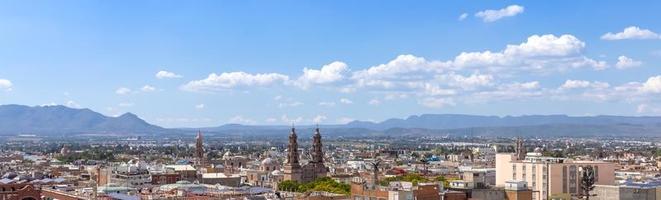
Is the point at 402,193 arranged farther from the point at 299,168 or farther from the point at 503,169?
the point at 299,168

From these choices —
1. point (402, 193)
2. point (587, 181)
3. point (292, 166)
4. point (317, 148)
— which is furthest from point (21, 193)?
point (317, 148)

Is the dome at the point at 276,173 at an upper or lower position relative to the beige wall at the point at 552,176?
lower

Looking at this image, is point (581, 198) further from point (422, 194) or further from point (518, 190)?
point (422, 194)

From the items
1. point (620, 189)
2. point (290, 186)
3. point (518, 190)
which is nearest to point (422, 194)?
point (518, 190)

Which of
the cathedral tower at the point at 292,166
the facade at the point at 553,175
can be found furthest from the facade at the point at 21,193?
the cathedral tower at the point at 292,166

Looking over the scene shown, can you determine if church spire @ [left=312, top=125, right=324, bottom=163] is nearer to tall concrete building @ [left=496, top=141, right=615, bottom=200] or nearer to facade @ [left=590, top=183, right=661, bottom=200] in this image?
tall concrete building @ [left=496, top=141, right=615, bottom=200]

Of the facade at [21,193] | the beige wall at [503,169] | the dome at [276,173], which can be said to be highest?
the beige wall at [503,169]

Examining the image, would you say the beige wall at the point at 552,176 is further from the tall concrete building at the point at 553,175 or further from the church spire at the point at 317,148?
the church spire at the point at 317,148

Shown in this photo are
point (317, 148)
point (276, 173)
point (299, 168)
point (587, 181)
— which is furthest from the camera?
point (276, 173)

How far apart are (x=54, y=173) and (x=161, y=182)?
26.1 m

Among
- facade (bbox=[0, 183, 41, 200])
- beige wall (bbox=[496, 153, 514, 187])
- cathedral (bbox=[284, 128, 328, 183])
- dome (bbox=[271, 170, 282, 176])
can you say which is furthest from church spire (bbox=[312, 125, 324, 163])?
facade (bbox=[0, 183, 41, 200])

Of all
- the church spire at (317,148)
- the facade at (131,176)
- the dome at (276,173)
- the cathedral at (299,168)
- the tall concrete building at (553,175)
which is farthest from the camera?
the dome at (276,173)

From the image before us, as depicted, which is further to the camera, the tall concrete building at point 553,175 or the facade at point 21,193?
the tall concrete building at point 553,175

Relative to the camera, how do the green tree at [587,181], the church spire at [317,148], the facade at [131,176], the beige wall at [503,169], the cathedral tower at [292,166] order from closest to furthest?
1. the green tree at [587,181]
2. the beige wall at [503,169]
3. the facade at [131,176]
4. the cathedral tower at [292,166]
5. the church spire at [317,148]
